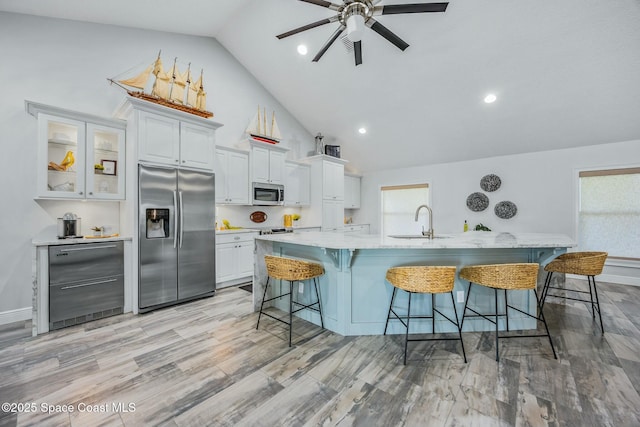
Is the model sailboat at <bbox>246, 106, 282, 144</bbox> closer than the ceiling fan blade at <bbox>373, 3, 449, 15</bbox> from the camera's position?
No

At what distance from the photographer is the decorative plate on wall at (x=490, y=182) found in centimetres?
512

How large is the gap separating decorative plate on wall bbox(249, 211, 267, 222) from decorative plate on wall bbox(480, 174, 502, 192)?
442 centimetres

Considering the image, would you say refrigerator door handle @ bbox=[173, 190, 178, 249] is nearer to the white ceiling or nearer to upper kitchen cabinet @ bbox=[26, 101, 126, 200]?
upper kitchen cabinet @ bbox=[26, 101, 126, 200]

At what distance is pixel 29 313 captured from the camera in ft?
9.79

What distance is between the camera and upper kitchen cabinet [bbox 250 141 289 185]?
4648mm

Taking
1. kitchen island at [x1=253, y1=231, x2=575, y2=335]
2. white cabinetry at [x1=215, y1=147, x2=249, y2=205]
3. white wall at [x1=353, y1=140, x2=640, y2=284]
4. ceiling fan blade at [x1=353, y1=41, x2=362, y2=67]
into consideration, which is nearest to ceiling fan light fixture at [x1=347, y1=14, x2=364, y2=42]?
ceiling fan blade at [x1=353, y1=41, x2=362, y2=67]

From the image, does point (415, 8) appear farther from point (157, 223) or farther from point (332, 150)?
point (332, 150)

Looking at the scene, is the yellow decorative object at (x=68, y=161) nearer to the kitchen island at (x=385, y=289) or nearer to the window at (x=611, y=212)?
the kitchen island at (x=385, y=289)

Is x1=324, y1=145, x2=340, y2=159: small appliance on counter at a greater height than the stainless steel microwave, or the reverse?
x1=324, y1=145, x2=340, y2=159: small appliance on counter

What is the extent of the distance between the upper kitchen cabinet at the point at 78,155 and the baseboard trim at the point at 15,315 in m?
1.35

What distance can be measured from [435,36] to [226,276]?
4517mm

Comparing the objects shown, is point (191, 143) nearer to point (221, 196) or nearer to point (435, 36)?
point (221, 196)

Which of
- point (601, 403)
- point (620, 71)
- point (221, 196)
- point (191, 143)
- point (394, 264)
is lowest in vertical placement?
point (601, 403)

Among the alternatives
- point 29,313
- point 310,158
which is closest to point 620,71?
point 310,158
